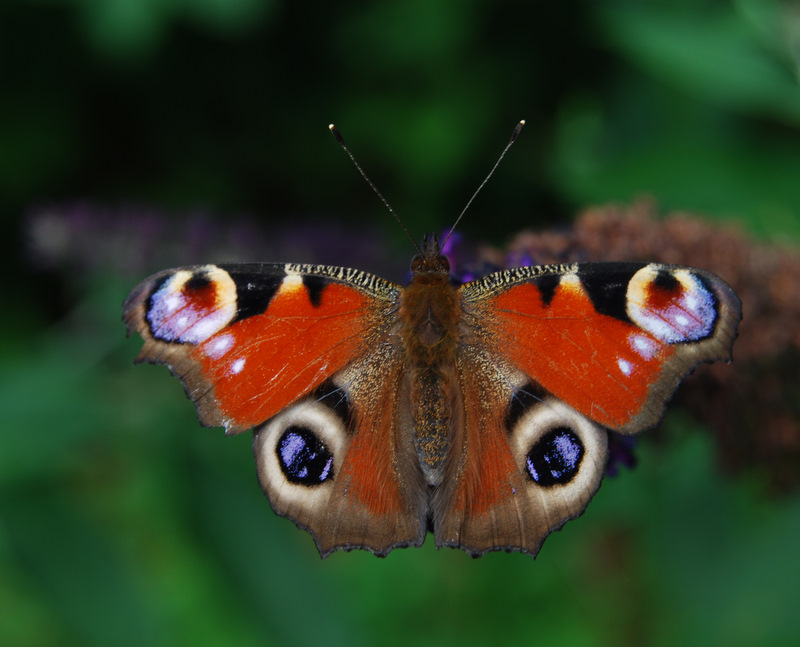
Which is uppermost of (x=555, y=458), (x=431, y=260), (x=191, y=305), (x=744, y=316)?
(x=191, y=305)

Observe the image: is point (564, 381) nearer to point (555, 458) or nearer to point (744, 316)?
point (555, 458)

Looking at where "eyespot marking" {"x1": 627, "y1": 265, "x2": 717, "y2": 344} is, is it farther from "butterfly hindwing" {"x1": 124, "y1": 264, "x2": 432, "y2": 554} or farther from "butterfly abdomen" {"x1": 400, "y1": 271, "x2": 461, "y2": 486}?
"butterfly hindwing" {"x1": 124, "y1": 264, "x2": 432, "y2": 554}

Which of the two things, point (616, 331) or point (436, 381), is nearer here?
point (616, 331)

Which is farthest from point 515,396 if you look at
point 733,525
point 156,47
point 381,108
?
point 156,47

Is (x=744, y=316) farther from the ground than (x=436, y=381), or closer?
closer

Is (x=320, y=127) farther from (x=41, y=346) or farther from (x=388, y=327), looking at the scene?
(x=388, y=327)

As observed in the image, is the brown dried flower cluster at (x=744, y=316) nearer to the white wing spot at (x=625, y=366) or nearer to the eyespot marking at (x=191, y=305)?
the white wing spot at (x=625, y=366)

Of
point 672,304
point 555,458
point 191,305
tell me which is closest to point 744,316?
point 672,304
